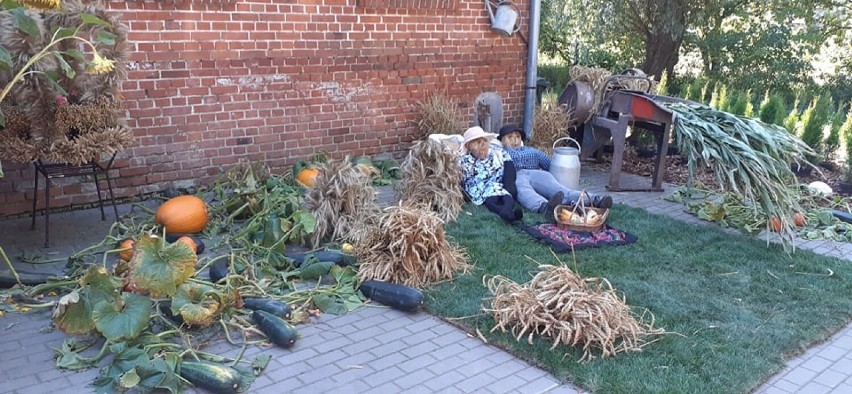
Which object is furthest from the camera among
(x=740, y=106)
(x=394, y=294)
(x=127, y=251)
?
(x=740, y=106)

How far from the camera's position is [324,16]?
22.7ft

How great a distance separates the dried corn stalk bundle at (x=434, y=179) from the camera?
18.8 ft

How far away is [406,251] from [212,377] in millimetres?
1561

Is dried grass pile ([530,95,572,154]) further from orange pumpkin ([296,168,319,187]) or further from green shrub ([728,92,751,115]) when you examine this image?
orange pumpkin ([296,168,319,187])

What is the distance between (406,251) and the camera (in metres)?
4.20

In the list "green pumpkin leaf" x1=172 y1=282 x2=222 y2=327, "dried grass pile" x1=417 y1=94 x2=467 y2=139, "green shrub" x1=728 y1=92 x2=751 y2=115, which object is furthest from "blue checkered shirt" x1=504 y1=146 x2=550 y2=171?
"green pumpkin leaf" x1=172 y1=282 x2=222 y2=327

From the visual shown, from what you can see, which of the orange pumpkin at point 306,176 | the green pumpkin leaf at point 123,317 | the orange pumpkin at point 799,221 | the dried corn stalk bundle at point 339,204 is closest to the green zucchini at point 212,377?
the green pumpkin leaf at point 123,317

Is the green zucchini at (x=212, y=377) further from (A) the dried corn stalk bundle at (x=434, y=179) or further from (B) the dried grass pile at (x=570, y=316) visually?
(A) the dried corn stalk bundle at (x=434, y=179)

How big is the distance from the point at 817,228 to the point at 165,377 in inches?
210

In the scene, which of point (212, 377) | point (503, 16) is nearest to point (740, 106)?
point (503, 16)

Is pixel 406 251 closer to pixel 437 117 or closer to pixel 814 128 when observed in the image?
pixel 437 117

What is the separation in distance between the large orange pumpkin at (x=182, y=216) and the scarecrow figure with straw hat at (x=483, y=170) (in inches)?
93.8

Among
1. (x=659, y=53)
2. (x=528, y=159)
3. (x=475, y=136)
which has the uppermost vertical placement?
(x=659, y=53)

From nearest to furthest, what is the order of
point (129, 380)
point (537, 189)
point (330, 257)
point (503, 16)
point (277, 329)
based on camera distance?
1. point (129, 380)
2. point (277, 329)
3. point (330, 257)
4. point (537, 189)
5. point (503, 16)
